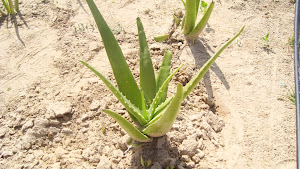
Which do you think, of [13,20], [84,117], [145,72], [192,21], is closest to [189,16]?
[192,21]

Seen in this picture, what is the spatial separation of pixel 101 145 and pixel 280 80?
138 centimetres

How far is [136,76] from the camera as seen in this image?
2.00 meters

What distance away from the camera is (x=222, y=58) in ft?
6.92

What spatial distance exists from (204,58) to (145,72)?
2.39ft

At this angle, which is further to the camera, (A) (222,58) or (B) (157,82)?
(A) (222,58)

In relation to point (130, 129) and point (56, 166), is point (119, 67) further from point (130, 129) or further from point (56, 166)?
point (56, 166)

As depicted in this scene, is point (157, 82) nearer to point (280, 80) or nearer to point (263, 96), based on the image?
point (263, 96)

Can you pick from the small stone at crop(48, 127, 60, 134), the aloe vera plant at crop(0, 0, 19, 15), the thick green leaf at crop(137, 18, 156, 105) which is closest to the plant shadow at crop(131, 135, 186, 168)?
the thick green leaf at crop(137, 18, 156, 105)

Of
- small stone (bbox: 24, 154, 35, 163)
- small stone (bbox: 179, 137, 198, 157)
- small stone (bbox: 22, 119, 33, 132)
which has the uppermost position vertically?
small stone (bbox: 179, 137, 198, 157)

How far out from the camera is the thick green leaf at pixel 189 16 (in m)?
1.98

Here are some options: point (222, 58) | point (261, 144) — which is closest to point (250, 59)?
point (222, 58)

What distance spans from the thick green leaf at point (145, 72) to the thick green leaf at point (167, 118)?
0.80 feet

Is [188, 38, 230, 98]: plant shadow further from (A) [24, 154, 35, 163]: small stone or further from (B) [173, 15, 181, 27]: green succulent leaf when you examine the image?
(A) [24, 154, 35, 163]: small stone

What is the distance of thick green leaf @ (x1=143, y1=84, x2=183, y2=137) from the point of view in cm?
101
